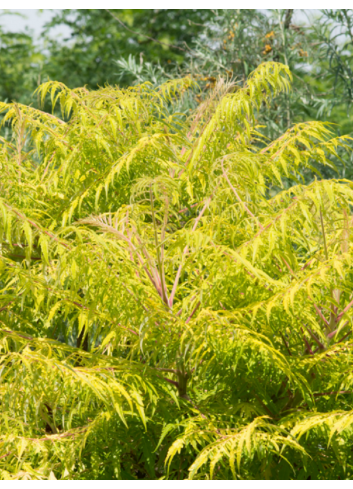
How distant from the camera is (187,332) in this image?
1.50m

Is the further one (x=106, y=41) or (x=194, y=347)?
(x=106, y=41)

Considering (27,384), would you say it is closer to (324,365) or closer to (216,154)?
(324,365)

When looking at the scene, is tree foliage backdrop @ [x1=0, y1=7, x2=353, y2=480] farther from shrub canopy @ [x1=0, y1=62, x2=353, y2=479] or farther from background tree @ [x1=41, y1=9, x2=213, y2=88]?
background tree @ [x1=41, y1=9, x2=213, y2=88]

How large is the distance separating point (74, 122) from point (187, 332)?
3.64ft

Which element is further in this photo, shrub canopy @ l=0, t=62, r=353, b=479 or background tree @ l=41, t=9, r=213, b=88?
background tree @ l=41, t=9, r=213, b=88

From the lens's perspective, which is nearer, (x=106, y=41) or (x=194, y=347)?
(x=194, y=347)

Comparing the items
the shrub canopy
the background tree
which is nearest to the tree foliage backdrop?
the shrub canopy

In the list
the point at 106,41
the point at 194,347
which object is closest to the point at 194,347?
the point at 194,347

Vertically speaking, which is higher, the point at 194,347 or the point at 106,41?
the point at 106,41

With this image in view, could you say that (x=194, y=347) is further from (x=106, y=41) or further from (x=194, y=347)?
(x=106, y=41)

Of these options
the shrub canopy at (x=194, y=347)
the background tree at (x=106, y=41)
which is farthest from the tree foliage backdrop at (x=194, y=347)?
the background tree at (x=106, y=41)

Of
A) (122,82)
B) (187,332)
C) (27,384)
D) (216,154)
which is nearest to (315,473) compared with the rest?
(187,332)

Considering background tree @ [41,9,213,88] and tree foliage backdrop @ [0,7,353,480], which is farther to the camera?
background tree @ [41,9,213,88]

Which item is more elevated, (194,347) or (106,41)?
(106,41)
